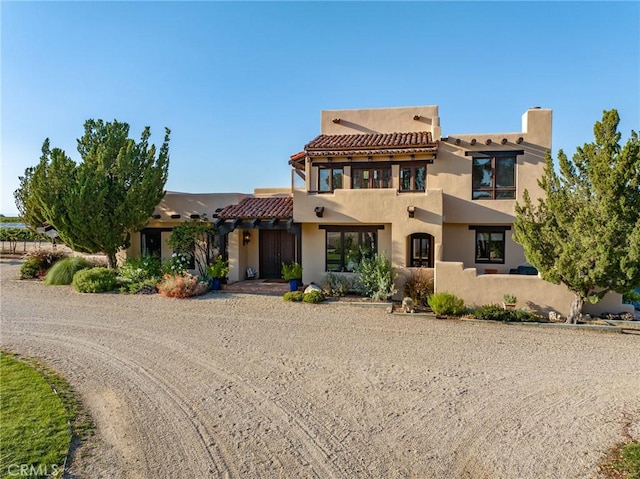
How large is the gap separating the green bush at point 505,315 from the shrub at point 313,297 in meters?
6.17

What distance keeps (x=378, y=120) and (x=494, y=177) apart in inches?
273

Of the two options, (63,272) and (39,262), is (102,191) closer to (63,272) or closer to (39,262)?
(63,272)

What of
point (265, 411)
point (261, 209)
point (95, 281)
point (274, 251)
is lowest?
point (265, 411)

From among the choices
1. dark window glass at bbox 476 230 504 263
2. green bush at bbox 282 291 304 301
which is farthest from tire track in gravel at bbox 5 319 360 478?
dark window glass at bbox 476 230 504 263

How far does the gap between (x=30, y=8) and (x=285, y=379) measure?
1340cm

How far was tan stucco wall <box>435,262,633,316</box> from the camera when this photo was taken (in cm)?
1368

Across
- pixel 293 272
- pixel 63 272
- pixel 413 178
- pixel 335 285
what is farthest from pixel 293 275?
pixel 63 272

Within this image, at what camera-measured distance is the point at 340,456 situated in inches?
216

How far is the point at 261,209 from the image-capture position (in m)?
20.1

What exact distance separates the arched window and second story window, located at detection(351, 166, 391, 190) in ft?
10.5

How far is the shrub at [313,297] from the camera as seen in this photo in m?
16.0

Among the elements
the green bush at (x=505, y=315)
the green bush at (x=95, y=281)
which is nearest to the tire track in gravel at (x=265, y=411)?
the green bush at (x=95, y=281)

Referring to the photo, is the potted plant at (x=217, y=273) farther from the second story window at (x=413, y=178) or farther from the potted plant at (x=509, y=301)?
the potted plant at (x=509, y=301)

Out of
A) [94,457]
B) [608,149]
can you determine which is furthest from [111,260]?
[608,149]
